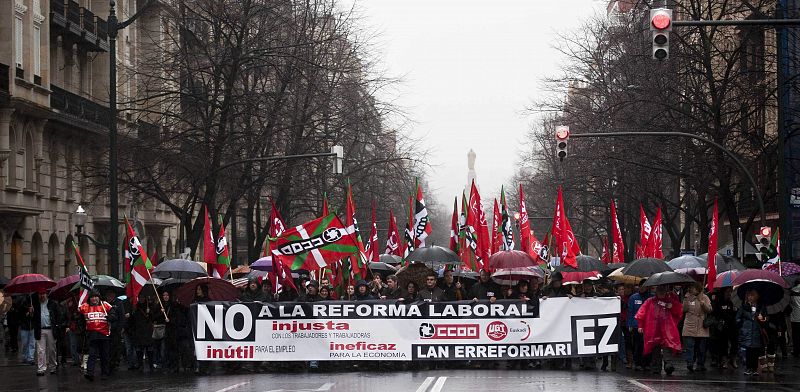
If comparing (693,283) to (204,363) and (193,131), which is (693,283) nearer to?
(204,363)

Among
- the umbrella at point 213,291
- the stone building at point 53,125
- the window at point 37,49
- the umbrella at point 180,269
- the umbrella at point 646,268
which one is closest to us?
the umbrella at point 213,291

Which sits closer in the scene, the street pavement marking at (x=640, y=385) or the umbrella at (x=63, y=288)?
the street pavement marking at (x=640, y=385)

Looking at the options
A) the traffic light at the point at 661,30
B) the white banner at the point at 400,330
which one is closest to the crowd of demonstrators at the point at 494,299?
the white banner at the point at 400,330

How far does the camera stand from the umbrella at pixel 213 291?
2575cm

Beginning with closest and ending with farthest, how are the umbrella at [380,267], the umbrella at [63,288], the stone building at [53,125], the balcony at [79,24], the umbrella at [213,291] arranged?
the umbrella at [213,291]
the umbrella at [63,288]
the umbrella at [380,267]
the stone building at [53,125]
the balcony at [79,24]

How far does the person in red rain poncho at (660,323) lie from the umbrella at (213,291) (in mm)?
7481

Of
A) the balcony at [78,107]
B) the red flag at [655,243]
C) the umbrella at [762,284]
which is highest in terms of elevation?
the balcony at [78,107]

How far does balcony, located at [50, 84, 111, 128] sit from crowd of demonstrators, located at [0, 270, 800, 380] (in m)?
21.1

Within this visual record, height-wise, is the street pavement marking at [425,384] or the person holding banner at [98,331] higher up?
the person holding banner at [98,331]

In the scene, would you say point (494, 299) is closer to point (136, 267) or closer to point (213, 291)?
point (213, 291)

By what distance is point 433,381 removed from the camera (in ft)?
68.6

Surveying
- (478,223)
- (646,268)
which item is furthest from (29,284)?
(646,268)

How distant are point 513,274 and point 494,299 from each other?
3.76 metres

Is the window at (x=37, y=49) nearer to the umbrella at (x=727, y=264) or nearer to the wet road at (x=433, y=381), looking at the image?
the wet road at (x=433, y=381)
